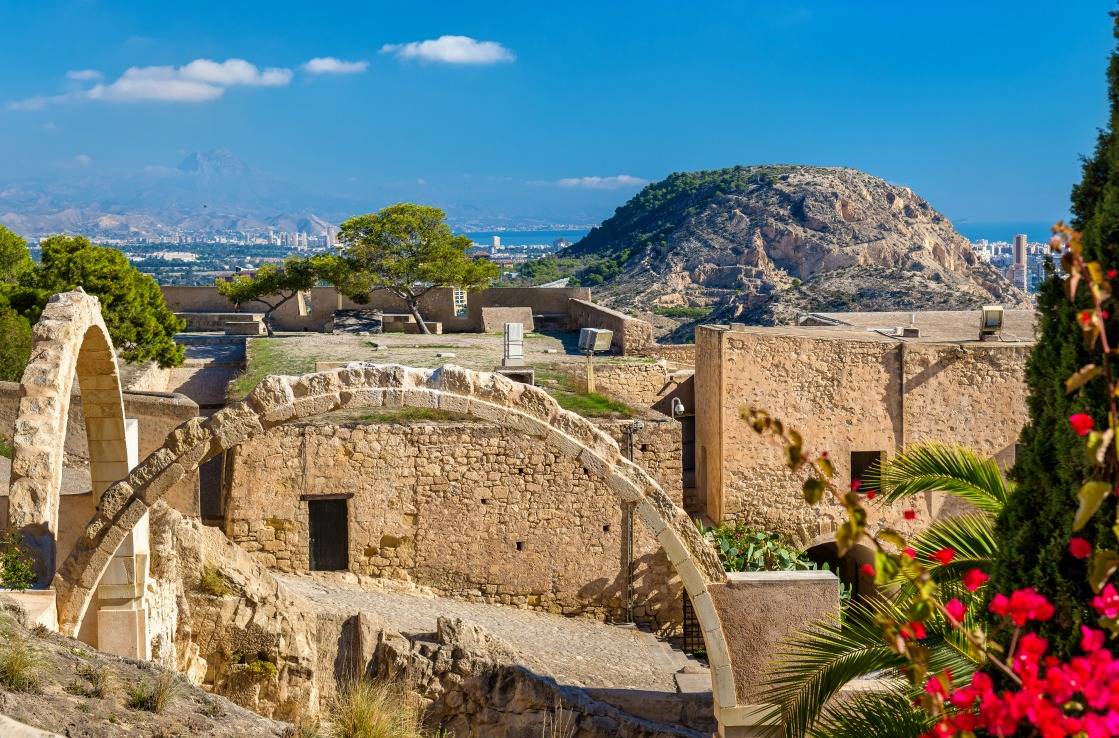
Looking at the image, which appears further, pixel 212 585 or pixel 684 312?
pixel 684 312

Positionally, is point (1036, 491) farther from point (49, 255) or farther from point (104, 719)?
point (49, 255)

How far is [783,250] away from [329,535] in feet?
248

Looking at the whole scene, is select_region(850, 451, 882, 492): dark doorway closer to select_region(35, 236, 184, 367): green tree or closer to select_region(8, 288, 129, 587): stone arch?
select_region(8, 288, 129, 587): stone arch

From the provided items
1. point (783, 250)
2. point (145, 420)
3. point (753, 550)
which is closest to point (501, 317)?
point (753, 550)

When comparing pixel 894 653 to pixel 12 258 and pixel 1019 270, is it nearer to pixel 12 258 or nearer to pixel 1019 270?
pixel 12 258

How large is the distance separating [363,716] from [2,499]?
374 centimetres

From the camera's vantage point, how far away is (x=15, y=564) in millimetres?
8820

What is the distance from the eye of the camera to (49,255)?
26656 mm

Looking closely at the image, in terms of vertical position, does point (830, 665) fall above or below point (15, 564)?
below

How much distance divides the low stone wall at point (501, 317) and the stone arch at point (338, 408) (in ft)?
68.2

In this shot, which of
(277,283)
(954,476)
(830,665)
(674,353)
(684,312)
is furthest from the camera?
(684,312)

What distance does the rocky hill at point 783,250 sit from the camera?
2778 inches

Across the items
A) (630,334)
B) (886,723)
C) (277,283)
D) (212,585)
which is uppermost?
(277,283)

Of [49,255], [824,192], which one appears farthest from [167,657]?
[824,192]
